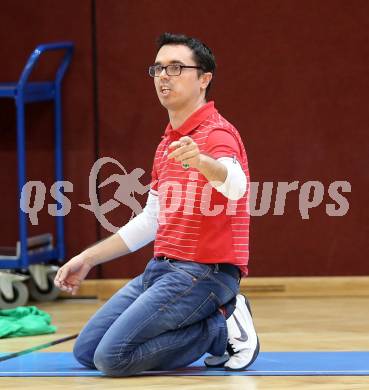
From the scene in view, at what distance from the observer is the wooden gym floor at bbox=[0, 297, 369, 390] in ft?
8.55

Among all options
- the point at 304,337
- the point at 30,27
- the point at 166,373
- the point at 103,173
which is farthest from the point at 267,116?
the point at 166,373

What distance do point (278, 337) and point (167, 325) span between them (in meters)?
0.86

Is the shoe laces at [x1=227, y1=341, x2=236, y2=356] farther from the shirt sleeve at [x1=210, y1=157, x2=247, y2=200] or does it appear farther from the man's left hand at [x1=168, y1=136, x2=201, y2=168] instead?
the man's left hand at [x1=168, y1=136, x2=201, y2=168]

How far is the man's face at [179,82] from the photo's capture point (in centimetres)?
285

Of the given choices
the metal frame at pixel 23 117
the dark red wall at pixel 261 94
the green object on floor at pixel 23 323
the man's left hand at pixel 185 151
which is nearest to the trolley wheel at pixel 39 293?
the metal frame at pixel 23 117

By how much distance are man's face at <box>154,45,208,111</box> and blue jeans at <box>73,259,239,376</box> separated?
0.42 m

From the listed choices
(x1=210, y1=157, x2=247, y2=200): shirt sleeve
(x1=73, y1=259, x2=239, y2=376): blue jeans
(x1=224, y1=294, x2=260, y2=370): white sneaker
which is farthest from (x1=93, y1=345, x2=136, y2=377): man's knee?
(x1=210, y1=157, x2=247, y2=200): shirt sleeve

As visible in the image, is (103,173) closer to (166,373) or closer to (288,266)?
(288,266)

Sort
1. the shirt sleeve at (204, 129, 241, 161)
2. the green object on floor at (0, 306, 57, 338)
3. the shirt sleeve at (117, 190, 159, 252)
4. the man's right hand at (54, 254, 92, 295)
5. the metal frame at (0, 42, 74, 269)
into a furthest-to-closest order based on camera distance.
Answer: the metal frame at (0, 42, 74, 269)
the green object on floor at (0, 306, 57, 338)
the shirt sleeve at (117, 190, 159, 252)
the man's right hand at (54, 254, 92, 295)
the shirt sleeve at (204, 129, 241, 161)

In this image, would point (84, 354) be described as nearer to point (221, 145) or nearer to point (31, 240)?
point (221, 145)

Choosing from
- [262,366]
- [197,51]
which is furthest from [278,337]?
[197,51]

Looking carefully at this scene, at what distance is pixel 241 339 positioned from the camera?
2.86 meters

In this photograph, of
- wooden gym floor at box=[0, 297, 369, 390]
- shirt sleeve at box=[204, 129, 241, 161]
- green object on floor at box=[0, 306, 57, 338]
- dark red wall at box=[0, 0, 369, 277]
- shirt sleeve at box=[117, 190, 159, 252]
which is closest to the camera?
wooden gym floor at box=[0, 297, 369, 390]

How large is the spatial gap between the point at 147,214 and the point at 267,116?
1819 mm
